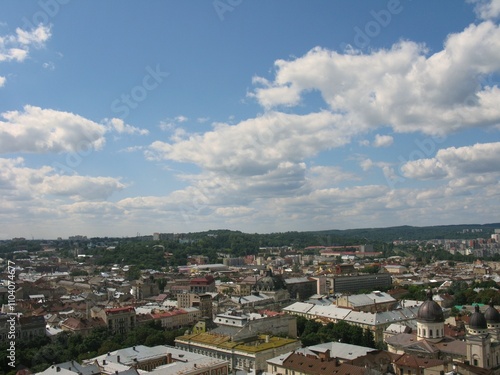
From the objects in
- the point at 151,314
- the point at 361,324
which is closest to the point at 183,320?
the point at 151,314

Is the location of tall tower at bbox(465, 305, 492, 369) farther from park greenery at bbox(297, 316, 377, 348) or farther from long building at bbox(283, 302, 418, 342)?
long building at bbox(283, 302, 418, 342)

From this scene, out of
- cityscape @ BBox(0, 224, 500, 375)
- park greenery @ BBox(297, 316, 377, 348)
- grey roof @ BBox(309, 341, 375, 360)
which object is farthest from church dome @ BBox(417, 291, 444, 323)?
park greenery @ BBox(297, 316, 377, 348)

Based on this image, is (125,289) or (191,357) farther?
(125,289)

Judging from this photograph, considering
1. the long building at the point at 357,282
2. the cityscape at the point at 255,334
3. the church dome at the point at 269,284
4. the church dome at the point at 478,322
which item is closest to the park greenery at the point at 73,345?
the cityscape at the point at 255,334

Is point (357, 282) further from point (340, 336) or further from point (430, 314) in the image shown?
point (430, 314)

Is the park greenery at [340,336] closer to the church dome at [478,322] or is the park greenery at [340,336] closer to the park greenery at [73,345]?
the church dome at [478,322]

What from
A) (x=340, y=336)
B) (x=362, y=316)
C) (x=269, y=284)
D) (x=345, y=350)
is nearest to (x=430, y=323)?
(x=345, y=350)

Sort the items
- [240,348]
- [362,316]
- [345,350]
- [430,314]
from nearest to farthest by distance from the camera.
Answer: [345,350], [430,314], [240,348], [362,316]

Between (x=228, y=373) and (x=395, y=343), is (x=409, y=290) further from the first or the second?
(x=228, y=373)
